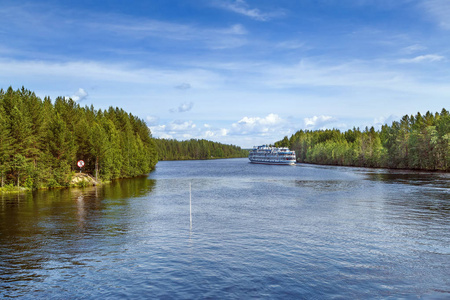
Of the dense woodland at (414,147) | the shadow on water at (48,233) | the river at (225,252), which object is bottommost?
the river at (225,252)

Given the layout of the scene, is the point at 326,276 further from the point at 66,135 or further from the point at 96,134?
the point at 96,134

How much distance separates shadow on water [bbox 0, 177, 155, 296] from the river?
10cm

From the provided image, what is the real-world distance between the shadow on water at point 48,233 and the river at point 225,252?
0.10 m

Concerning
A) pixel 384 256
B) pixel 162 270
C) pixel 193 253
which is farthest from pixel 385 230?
pixel 162 270

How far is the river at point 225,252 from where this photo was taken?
61.1 feet

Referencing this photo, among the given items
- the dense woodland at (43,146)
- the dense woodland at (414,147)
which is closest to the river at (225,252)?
the dense woodland at (43,146)

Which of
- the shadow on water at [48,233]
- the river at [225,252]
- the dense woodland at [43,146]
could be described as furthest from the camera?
the dense woodland at [43,146]

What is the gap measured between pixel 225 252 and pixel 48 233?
1666cm

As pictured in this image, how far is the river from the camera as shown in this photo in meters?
18.6

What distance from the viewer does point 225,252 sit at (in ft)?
82.9

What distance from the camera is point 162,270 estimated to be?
21469 millimetres

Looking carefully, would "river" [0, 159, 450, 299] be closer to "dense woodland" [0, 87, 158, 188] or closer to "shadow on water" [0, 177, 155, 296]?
"shadow on water" [0, 177, 155, 296]

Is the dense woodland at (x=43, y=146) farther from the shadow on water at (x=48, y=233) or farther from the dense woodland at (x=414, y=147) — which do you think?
the dense woodland at (x=414, y=147)

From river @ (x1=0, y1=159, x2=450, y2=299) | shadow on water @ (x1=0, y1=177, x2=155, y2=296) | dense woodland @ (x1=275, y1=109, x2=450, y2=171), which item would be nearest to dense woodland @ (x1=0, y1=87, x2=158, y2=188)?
shadow on water @ (x1=0, y1=177, x2=155, y2=296)
